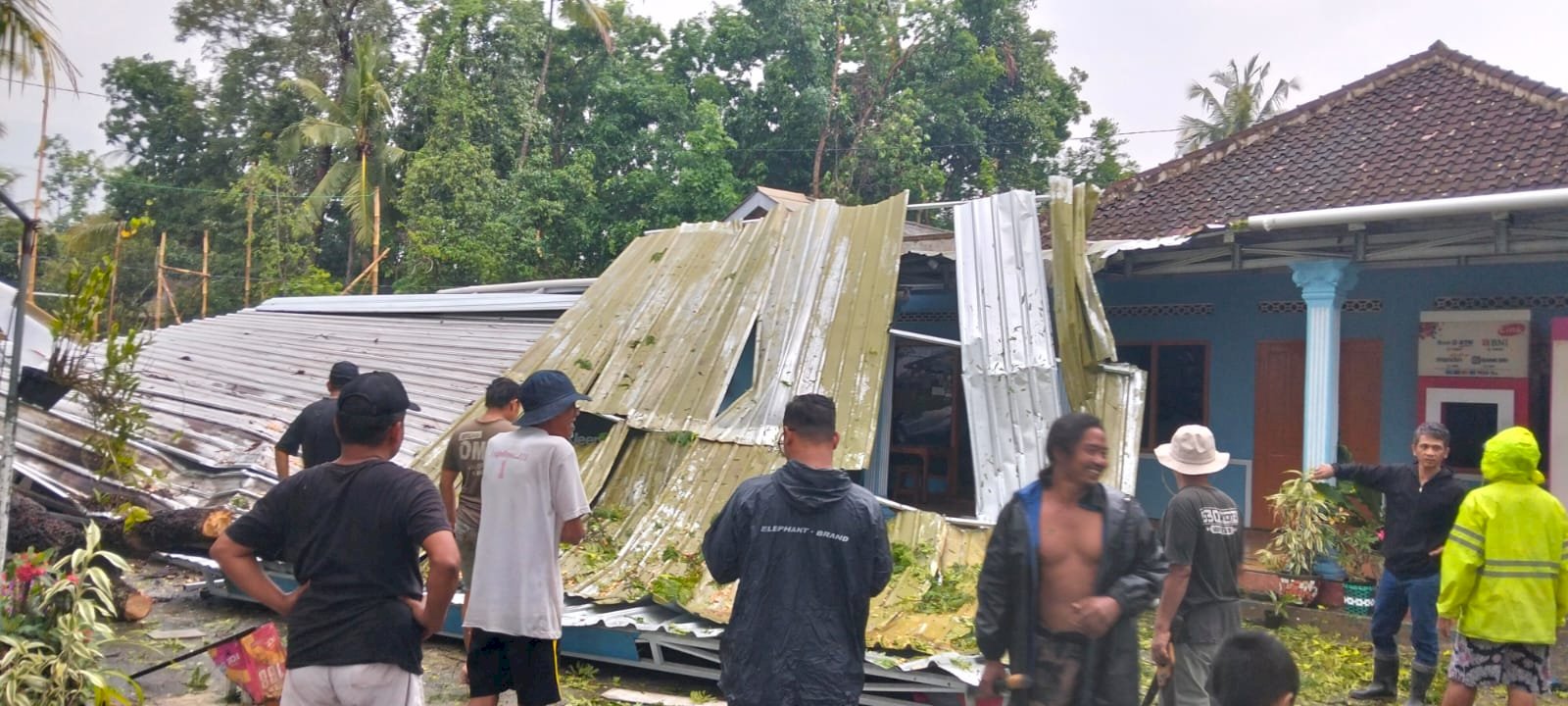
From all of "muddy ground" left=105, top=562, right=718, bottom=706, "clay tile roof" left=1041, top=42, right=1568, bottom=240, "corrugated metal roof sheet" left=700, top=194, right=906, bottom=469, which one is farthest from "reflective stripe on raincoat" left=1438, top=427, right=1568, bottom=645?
"clay tile roof" left=1041, top=42, right=1568, bottom=240

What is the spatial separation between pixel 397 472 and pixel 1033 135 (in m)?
24.2

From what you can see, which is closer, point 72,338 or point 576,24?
point 72,338

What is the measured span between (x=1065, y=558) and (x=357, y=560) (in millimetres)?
2048

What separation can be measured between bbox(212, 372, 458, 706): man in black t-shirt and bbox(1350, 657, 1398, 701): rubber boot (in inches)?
218

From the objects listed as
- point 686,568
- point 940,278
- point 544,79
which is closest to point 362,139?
point 544,79

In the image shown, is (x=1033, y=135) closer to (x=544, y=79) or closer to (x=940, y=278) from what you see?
(x=544, y=79)

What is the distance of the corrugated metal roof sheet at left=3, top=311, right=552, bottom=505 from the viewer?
9.68 m

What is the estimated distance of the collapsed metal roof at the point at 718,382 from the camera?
6.81 m

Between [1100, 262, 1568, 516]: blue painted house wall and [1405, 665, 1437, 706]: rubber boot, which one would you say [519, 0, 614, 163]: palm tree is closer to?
[1100, 262, 1568, 516]: blue painted house wall

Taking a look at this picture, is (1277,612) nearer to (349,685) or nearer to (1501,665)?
(1501,665)

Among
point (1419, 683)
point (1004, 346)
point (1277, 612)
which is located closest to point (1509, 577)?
point (1419, 683)

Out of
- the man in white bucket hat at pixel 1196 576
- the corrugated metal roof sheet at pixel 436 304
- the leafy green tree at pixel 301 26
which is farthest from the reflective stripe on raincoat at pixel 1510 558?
the leafy green tree at pixel 301 26

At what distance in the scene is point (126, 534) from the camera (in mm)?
8812

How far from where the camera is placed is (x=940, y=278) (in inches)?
424
